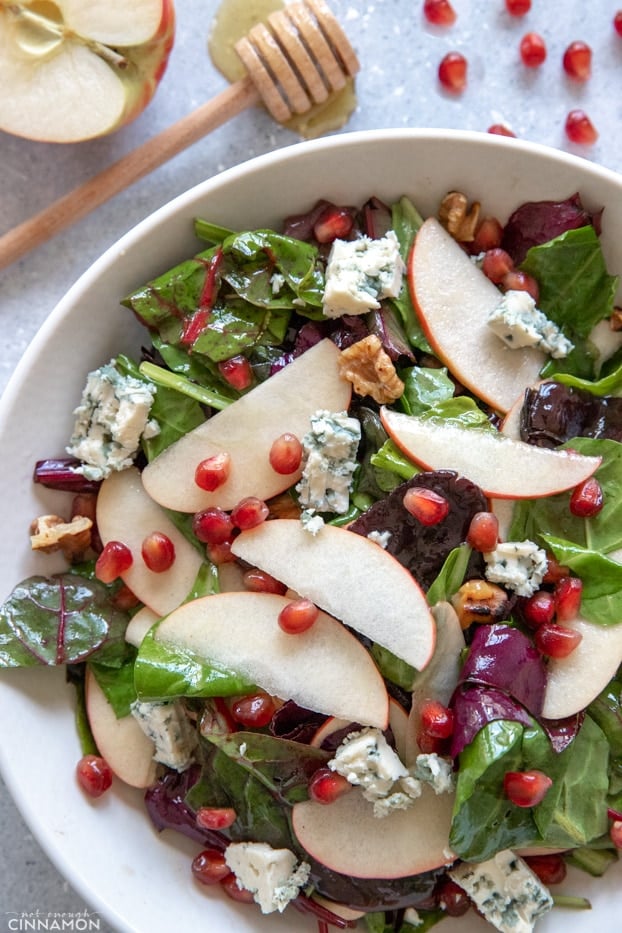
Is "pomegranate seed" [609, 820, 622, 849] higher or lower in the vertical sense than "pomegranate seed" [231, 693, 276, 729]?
lower

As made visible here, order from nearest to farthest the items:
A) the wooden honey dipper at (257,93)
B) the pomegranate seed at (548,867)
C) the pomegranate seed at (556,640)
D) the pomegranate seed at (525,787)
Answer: the pomegranate seed at (525,787) → the pomegranate seed at (556,640) → the pomegranate seed at (548,867) → the wooden honey dipper at (257,93)

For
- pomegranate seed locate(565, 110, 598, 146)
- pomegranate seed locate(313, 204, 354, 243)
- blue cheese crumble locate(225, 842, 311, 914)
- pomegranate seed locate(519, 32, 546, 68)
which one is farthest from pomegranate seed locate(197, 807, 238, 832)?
pomegranate seed locate(519, 32, 546, 68)

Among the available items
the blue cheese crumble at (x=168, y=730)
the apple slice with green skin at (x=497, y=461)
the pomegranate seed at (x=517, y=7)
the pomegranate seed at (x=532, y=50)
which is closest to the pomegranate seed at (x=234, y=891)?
the blue cheese crumble at (x=168, y=730)

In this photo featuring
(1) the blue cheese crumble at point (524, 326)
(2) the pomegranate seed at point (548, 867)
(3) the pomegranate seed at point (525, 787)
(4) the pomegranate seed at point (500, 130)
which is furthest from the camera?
(4) the pomegranate seed at point (500, 130)

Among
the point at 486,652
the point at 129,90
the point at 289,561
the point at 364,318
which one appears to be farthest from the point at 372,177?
the point at 486,652

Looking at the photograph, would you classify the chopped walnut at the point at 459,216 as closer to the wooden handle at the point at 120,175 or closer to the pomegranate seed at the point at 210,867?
the wooden handle at the point at 120,175

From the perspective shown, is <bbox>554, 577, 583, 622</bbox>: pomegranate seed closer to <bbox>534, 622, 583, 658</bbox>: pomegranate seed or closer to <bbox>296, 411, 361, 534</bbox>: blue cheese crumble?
<bbox>534, 622, 583, 658</bbox>: pomegranate seed

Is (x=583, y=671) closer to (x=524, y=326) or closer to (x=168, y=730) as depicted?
(x=524, y=326)
